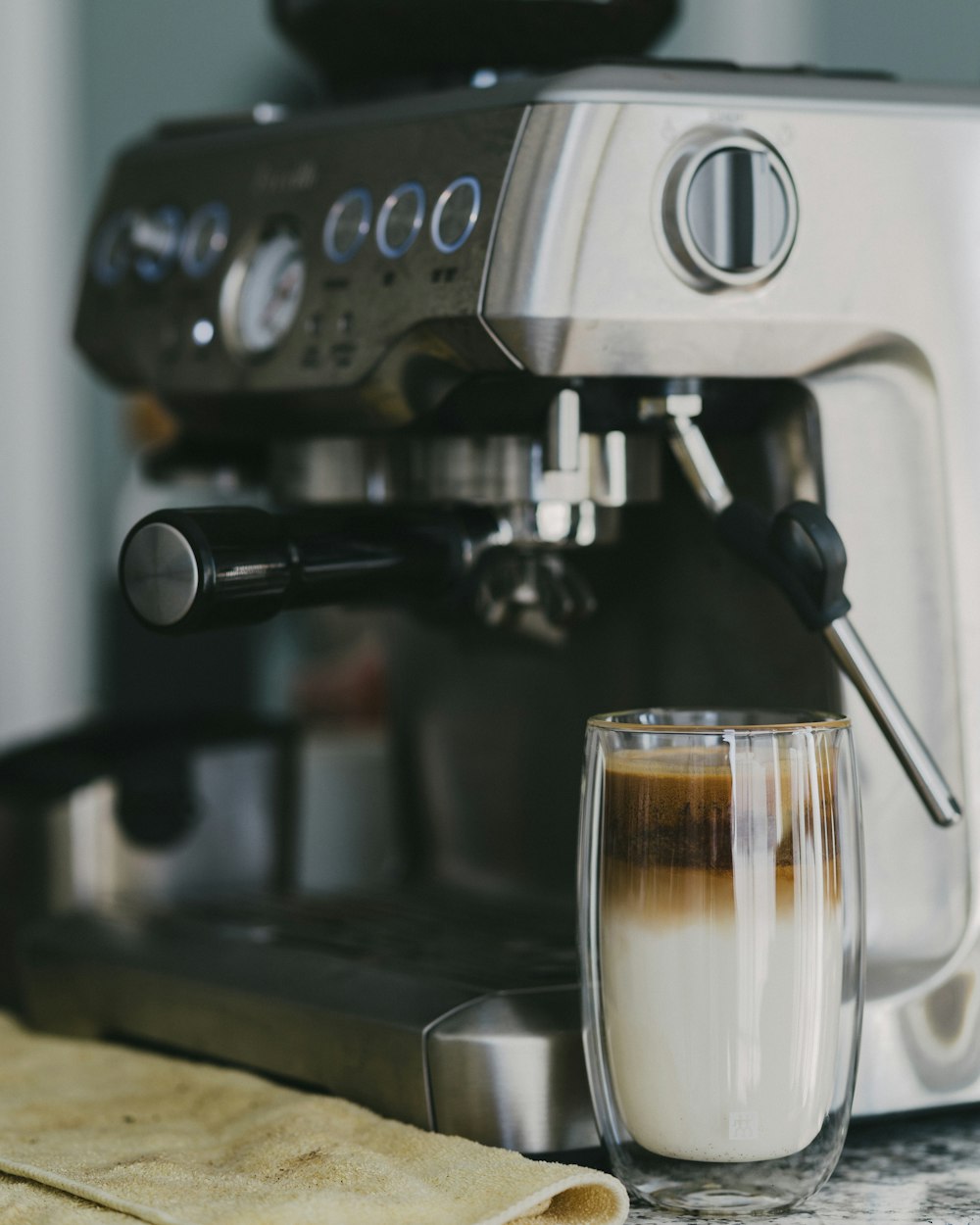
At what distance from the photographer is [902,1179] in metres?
0.51

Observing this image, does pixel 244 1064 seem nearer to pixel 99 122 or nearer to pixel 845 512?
pixel 845 512

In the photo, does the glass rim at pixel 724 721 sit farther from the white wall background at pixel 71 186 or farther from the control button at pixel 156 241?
the white wall background at pixel 71 186

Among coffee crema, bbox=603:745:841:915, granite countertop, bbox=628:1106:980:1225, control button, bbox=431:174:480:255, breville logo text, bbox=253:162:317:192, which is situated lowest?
granite countertop, bbox=628:1106:980:1225

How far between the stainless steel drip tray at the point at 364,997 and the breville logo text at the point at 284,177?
0.27 m

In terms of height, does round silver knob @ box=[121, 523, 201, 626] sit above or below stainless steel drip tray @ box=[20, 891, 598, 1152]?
above

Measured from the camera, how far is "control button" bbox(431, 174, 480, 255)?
515 millimetres

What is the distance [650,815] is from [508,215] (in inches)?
7.1

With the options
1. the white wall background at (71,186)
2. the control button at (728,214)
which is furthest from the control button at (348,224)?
the white wall background at (71,186)

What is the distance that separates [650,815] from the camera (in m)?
0.47

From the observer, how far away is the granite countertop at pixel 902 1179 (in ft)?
1.56

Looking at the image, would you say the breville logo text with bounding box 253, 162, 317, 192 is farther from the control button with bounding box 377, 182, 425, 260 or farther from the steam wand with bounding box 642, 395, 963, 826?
the steam wand with bounding box 642, 395, 963, 826

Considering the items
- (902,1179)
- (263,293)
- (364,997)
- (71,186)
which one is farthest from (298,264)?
(71,186)

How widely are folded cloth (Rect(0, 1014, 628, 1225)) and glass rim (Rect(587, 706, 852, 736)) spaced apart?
4.8 inches

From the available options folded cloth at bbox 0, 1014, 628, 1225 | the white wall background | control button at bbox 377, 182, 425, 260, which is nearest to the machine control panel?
control button at bbox 377, 182, 425, 260
